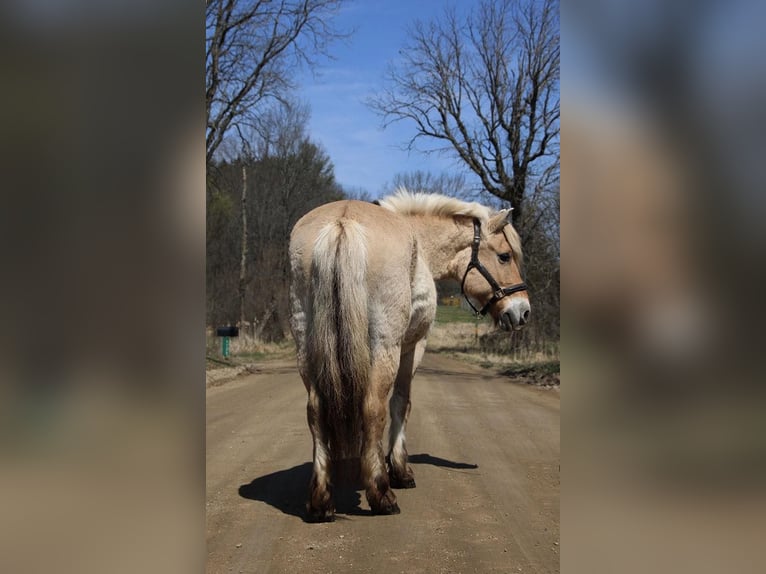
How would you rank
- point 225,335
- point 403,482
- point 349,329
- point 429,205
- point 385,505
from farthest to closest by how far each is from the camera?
point 225,335
point 429,205
point 403,482
point 385,505
point 349,329

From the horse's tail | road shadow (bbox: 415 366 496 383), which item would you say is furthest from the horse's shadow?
road shadow (bbox: 415 366 496 383)

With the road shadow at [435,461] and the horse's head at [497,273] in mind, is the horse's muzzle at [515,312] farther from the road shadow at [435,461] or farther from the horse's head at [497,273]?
the road shadow at [435,461]

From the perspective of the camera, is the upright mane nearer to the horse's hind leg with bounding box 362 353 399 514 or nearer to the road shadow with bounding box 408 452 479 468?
the horse's hind leg with bounding box 362 353 399 514

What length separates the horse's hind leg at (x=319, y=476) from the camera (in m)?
3.97

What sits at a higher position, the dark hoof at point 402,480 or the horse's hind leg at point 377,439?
the horse's hind leg at point 377,439

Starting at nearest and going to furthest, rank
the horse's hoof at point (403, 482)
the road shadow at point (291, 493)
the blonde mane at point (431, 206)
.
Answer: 1. the road shadow at point (291, 493)
2. the horse's hoof at point (403, 482)
3. the blonde mane at point (431, 206)

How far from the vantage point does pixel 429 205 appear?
552 centimetres

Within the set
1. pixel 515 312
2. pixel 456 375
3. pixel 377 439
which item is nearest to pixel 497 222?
pixel 515 312

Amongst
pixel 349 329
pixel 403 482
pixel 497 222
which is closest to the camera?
pixel 349 329

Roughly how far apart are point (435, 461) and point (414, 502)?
4.38ft
